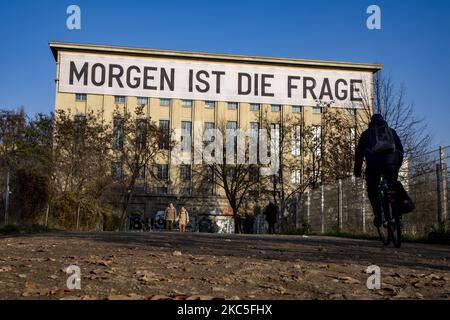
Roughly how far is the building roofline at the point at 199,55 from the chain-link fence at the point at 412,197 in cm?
4879

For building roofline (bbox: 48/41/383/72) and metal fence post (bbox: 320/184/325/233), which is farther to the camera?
building roofline (bbox: 48/41/383/72)

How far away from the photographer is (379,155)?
26.9 feet

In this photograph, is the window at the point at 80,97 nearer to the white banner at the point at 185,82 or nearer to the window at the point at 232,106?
the window at the point at 232,106

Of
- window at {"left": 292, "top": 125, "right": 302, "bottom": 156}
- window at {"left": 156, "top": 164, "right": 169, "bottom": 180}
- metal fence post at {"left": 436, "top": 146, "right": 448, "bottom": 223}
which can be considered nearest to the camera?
metal fence post at {"left": 436, "top": 146, "right": 448, "bottom": 223}

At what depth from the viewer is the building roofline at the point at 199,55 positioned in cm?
6669

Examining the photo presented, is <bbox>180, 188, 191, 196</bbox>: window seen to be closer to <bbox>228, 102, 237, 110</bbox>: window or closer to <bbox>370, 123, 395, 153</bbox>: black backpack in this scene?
<bbox>228, 102, 237, 110</bbox>: window

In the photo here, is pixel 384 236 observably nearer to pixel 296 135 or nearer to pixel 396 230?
pixel 396 230

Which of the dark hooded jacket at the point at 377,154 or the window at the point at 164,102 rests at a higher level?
the window at the point at 164,102

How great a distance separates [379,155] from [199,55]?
63.2 metres

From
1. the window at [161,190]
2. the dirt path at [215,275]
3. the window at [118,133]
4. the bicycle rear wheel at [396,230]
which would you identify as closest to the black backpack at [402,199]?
the bicycle rear wheel at [396,230]

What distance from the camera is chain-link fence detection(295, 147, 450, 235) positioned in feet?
43.0

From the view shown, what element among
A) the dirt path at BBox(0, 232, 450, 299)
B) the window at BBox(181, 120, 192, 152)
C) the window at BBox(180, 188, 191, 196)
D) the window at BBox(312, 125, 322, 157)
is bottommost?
the dirt path at BBox(0, 232, 450, 299)

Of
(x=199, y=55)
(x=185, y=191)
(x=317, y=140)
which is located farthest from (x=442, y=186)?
(x=199, y=55)

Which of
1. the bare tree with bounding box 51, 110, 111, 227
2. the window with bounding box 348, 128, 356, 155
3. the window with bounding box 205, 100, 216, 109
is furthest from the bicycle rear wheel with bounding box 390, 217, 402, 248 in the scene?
the window with bounding box 205, 100, 216, 109
